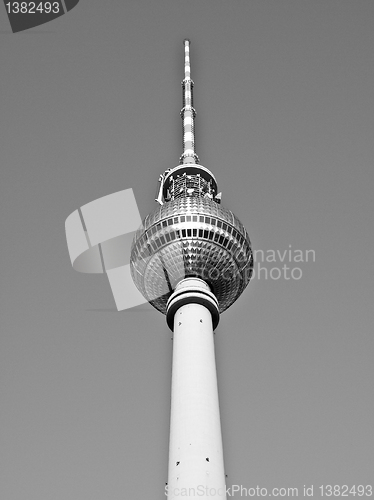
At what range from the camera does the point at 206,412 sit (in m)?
33.4

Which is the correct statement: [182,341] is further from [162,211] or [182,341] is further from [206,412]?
[162,211]

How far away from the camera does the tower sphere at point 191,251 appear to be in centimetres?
4406

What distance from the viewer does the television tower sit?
103 ft

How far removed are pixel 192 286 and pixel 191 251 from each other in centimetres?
368

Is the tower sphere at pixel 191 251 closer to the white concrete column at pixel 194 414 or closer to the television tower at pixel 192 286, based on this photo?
the television tower at pixel 192 286

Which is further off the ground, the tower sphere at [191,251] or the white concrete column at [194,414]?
the tower sphere at [191,251]

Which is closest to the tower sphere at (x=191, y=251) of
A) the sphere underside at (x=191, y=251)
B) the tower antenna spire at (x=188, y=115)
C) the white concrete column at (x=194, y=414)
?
the sphere underside at (x=191, y=251)

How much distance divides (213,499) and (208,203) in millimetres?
21486

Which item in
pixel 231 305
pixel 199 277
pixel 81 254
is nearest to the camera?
pixel 199 277

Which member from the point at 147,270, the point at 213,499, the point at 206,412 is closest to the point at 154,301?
the point at 147,270

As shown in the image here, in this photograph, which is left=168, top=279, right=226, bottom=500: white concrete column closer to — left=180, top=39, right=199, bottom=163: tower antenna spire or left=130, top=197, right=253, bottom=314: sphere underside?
left=130, top=197, right=253, bottom=314: sphere underside

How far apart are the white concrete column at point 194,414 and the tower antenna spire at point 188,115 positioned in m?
19.1

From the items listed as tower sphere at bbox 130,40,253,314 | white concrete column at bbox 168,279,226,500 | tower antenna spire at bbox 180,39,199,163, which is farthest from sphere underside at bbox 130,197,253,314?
tower antenna spire at bbox 180,39,199,163

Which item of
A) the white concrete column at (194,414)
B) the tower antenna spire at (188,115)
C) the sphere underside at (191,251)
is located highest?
the tower antenna spire at (188,115)
